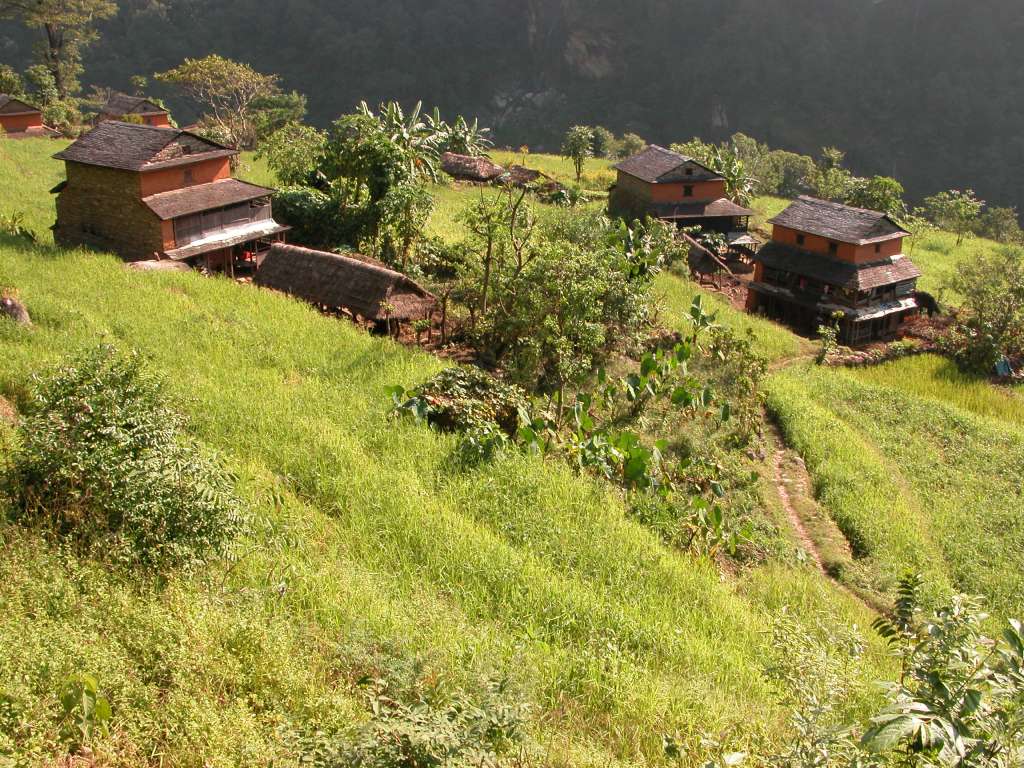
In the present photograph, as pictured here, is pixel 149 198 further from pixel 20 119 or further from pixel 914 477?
pixel 20 119

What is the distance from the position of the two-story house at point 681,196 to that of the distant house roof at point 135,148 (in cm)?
2141

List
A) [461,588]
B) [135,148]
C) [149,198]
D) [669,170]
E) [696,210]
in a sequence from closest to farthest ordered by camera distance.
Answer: [461,588]
[149,198]
[135,148]
[669,170]
[696,210]

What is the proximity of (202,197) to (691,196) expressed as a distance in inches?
928

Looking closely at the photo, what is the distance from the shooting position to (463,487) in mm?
11133

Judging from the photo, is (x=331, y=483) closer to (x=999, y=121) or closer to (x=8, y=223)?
(x=8, y=223)

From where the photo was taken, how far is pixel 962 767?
194 inches

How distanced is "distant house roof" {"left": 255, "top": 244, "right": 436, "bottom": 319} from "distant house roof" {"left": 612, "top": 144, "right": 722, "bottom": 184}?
21.5 meters

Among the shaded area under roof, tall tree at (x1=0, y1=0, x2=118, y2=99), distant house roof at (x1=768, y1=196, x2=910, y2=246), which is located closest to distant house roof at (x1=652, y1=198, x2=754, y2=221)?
distant house roof at (x1=768, y1=196, x2=910, y2=246)

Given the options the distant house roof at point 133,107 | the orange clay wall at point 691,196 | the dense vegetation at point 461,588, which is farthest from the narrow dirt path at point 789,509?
A: the distant house roof at point 133,107

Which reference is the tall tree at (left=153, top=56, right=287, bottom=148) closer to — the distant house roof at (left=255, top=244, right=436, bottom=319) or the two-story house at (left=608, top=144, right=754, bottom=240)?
the two-story house at (left=608, top=144, right=754, bottom=240)

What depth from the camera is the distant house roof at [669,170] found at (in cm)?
3900

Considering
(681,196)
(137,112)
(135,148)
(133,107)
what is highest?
(133,107)

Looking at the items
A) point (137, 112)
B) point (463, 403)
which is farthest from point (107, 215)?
point (137, 112)

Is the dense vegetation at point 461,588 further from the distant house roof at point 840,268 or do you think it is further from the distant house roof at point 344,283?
the distant house roof at point 840,268
